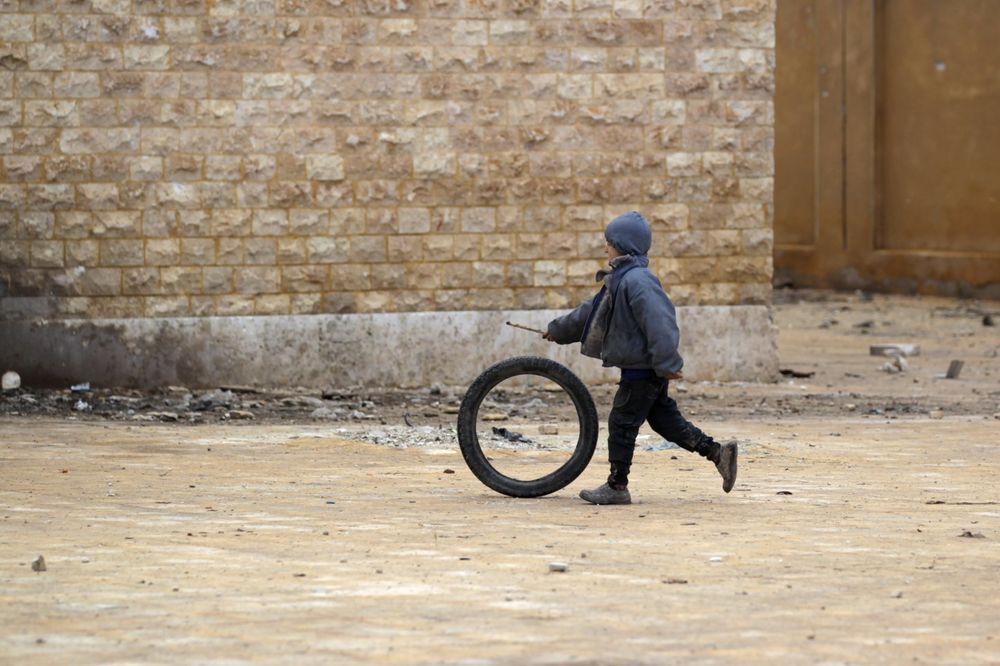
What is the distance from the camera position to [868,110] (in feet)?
85.9

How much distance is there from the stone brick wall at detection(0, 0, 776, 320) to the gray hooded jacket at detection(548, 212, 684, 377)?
5.58m

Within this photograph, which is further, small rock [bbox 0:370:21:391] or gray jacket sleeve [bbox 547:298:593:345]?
small rock [bbox 0:370:21:391]

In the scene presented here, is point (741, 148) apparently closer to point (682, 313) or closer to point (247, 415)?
point (682, 313)

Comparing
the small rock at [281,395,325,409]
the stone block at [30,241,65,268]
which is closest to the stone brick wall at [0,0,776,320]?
the stone block at [30,241,65,268]

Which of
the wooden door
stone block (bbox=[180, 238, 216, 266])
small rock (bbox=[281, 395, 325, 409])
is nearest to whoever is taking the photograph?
small rock (bbox=[281, 395, 325, 409])

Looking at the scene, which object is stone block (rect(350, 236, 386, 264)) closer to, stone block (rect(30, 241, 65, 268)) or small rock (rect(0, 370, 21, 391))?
stone block (rect(30, 241, 65, 268))

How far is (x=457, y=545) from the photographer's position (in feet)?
23.6

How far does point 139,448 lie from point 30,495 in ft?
6.99

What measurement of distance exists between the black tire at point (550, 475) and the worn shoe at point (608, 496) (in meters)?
0.22

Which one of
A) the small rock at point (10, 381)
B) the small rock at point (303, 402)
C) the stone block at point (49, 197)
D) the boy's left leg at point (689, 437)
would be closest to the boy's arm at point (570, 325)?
the boy's left leg at point (689, 437)

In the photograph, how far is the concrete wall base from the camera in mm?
13695

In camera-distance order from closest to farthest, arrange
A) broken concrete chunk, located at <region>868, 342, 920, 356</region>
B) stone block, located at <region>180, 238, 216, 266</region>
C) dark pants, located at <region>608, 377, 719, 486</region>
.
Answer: dark pants, located at <region>608, 377, 719, 486</region> → stone block, located at <region>180, 238, 216, 266</region> → broken concrete chunk, located at <region>868, 342, 920, 356</region>

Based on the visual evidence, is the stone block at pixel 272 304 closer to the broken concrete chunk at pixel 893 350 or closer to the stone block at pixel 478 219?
the stone block at pixel 478 219

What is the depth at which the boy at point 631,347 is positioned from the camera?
27.6 feet
